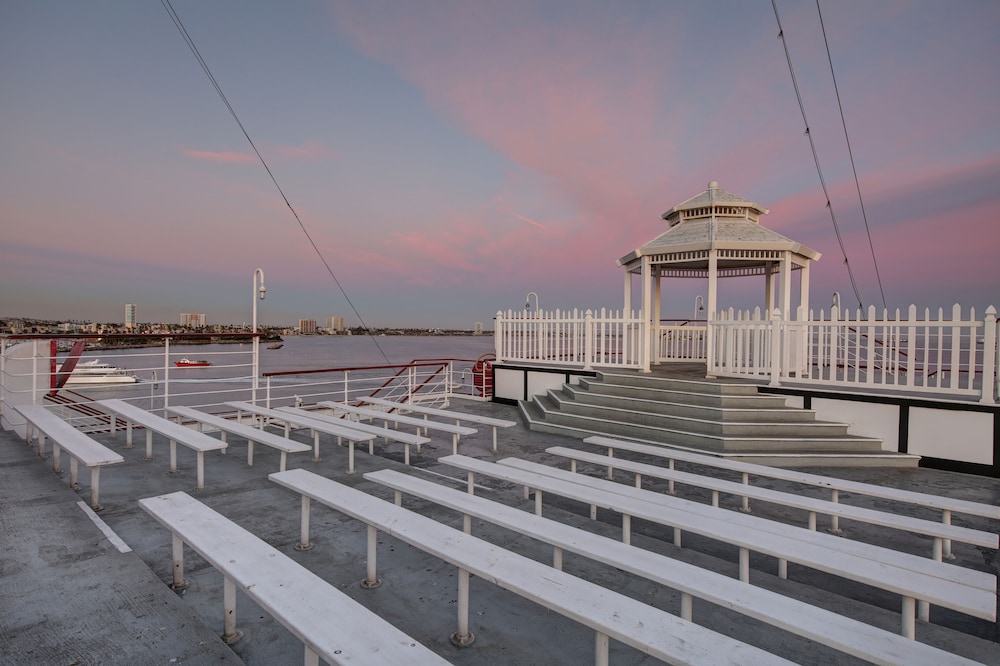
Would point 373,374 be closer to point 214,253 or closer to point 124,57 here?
point 214,253

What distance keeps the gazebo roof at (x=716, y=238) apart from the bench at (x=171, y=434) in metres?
8.25

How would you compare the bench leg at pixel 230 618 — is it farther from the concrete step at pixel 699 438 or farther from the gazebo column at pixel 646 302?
the gazebo column at pixel 646 302

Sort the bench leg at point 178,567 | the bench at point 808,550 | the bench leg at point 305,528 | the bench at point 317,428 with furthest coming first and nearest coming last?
1. the bench at point 317,428
2. the bench leg at point 305,528
3. the bench leg at point 178,567
4. the bench at point 808,550

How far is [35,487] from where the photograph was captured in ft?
12.2

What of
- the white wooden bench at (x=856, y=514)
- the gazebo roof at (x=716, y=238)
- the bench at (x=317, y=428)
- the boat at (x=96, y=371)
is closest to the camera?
the white wooden bench at (x=856, y=514)

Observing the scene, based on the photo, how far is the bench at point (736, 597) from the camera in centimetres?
138

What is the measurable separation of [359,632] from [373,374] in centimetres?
6986

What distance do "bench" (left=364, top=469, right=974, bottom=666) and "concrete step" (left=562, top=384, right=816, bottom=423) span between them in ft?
16.7

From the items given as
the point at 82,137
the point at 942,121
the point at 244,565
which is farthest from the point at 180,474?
the point at 942,121

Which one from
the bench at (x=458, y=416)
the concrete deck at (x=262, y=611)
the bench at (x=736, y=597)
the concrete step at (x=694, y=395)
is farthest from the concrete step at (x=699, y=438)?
the bench at (x=736, y=597)

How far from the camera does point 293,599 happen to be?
65.6 inches

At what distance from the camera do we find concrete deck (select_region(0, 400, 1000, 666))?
1912 millimetres

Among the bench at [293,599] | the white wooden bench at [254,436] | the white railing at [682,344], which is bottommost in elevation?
the white wooden bench at [254,436]

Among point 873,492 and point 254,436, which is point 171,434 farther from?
point 873,492
